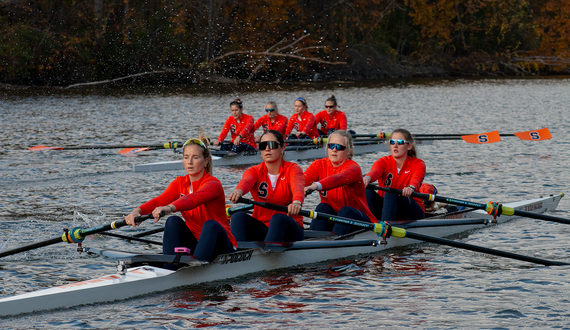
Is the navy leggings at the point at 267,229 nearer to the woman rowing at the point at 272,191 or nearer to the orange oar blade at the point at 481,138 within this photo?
the woman rowing at the point at 272,191

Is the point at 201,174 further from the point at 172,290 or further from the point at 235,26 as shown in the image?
the point at 235,26

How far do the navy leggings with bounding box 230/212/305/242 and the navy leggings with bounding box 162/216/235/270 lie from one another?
2.37ft

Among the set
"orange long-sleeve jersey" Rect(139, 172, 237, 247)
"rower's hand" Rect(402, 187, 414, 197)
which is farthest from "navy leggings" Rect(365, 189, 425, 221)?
"orange long-sleeve jersey" Rect(139, 172, 237, 247)

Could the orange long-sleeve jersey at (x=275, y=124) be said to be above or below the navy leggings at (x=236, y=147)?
above

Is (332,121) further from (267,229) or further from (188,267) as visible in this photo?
Result: (188,267)

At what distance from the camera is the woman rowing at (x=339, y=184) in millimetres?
8508

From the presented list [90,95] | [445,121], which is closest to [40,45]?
[90,95]

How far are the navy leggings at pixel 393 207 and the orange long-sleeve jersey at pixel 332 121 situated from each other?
8.66 metres

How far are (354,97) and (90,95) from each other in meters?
15.9

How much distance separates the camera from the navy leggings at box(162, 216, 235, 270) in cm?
720

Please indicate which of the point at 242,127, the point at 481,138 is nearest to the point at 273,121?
the point at 242,127

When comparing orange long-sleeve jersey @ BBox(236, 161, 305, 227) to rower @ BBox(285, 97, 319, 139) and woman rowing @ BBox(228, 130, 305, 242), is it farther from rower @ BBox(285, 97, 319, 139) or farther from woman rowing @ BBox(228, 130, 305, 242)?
rower @ BBox(285, 97, 319, 139)

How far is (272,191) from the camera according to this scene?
320 inches

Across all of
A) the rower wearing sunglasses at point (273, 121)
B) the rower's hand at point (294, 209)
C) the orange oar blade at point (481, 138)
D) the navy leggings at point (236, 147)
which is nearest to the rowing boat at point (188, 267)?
the rower's hand at point (294, 209)
